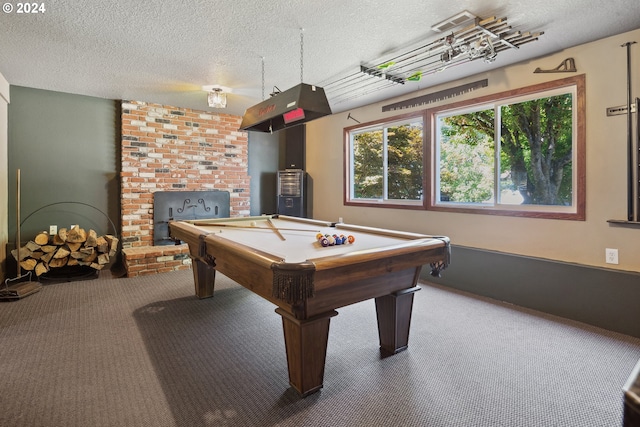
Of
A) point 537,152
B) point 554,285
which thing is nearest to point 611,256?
point 554,285

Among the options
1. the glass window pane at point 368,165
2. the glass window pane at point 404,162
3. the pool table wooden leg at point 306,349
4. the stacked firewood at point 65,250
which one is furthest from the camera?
the glass window pane at point 368,165

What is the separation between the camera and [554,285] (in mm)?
3004

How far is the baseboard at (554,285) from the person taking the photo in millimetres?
2625

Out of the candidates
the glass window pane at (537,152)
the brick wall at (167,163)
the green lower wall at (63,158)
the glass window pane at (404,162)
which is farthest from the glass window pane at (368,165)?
the green lower wall at (63,158)

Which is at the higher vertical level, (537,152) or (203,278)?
(537,152)

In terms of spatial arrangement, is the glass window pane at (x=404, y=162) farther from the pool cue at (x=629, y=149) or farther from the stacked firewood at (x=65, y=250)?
the stacked firewood at (x=65, y=250)

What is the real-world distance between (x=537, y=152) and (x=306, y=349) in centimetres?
302

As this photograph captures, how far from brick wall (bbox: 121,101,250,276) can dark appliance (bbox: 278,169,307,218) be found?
588mm

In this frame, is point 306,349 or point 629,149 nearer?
point 306,349

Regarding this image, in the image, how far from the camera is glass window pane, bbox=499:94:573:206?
3141 millimetres

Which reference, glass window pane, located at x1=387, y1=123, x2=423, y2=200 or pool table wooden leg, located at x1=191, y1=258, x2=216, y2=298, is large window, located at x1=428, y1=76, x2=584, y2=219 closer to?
glass window pane, located at x1=387, y1=123, x2=423, y2=200

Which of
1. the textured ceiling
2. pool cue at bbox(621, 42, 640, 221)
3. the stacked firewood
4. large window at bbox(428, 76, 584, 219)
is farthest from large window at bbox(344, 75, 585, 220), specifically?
the stacked firewood

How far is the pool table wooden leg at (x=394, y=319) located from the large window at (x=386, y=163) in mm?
2219

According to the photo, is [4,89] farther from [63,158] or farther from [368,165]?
[368,165]
